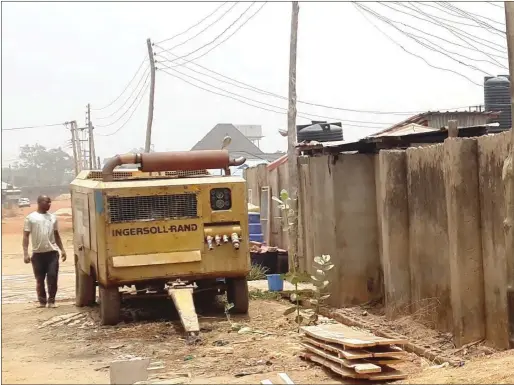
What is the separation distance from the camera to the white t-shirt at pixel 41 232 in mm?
11711

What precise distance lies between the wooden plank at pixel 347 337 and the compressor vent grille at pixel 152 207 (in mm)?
2818

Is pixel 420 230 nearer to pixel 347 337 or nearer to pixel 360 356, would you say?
pixel 347 337

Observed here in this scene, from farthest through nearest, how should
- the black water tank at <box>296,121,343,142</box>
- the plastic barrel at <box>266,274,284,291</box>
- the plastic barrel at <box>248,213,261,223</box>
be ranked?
1. the plastic barrel at <box>248,213,261,223</box>
2. the black water tank at <box>296,121,343,142</box>
3. the plastic barrel at <box>266,274,284,291</box>

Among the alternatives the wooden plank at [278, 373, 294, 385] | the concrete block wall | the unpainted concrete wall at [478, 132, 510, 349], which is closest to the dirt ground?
the wooden plank at [278, 373, 294, 385]

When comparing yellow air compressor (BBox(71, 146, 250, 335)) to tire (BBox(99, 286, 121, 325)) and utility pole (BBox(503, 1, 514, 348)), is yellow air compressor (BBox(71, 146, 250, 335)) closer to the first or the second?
tire (BBox(99, 286, 121, 325))

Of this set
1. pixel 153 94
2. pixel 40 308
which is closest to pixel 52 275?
pixel 40 308

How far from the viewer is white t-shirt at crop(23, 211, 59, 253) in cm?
1171

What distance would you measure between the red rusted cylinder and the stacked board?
384 centimetres

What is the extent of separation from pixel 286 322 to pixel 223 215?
1.59m

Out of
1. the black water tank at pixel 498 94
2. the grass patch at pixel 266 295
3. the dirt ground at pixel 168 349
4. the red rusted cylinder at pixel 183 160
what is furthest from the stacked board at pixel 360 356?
the black water tank at pixel 498 94

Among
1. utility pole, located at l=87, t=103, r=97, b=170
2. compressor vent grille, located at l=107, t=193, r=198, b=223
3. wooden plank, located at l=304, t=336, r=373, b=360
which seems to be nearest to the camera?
wooden plank, located at l=304, t=336, r=373, b=360

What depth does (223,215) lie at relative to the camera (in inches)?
390

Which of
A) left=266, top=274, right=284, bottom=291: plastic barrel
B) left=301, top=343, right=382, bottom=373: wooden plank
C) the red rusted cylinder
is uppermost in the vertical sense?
the red rusted cylinder

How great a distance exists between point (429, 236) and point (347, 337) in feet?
7.68
